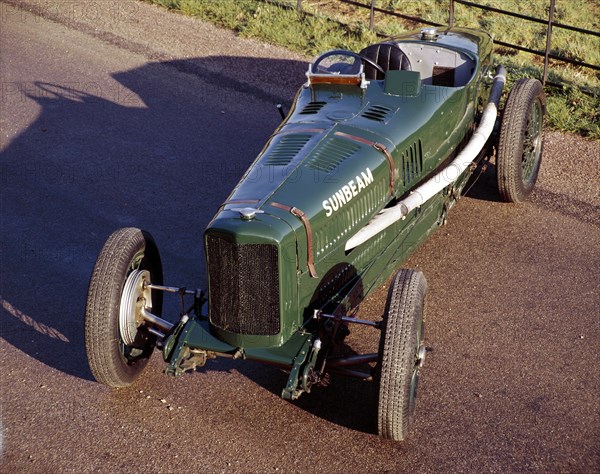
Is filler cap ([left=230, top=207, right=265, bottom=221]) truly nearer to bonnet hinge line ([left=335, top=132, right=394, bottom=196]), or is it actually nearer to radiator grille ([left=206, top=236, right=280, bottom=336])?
radiator grille ([left=206, top=236, right=280, bottom=336])

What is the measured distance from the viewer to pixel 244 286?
19.6 ft

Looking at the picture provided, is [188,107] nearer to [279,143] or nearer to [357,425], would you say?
[279,143]

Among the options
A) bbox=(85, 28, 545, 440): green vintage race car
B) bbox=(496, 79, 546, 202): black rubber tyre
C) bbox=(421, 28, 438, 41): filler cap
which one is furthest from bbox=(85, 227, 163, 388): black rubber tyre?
bbox=(421, 28, 438, 41): filler cap

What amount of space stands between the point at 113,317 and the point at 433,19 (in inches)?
376

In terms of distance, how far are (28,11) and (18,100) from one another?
3.64 metres

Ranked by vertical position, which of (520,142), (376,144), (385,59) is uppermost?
(385,59)

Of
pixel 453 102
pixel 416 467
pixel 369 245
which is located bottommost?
pixel 416 467

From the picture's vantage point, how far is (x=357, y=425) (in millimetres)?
6262

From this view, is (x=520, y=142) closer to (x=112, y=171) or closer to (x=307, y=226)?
(x=307, y=226)

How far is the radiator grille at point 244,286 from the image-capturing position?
590 centimetres

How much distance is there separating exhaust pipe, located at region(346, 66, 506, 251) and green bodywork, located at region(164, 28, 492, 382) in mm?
101

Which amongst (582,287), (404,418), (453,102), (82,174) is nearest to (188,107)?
(82,174)

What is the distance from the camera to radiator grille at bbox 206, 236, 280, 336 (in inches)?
232

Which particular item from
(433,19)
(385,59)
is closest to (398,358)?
(385,59)
